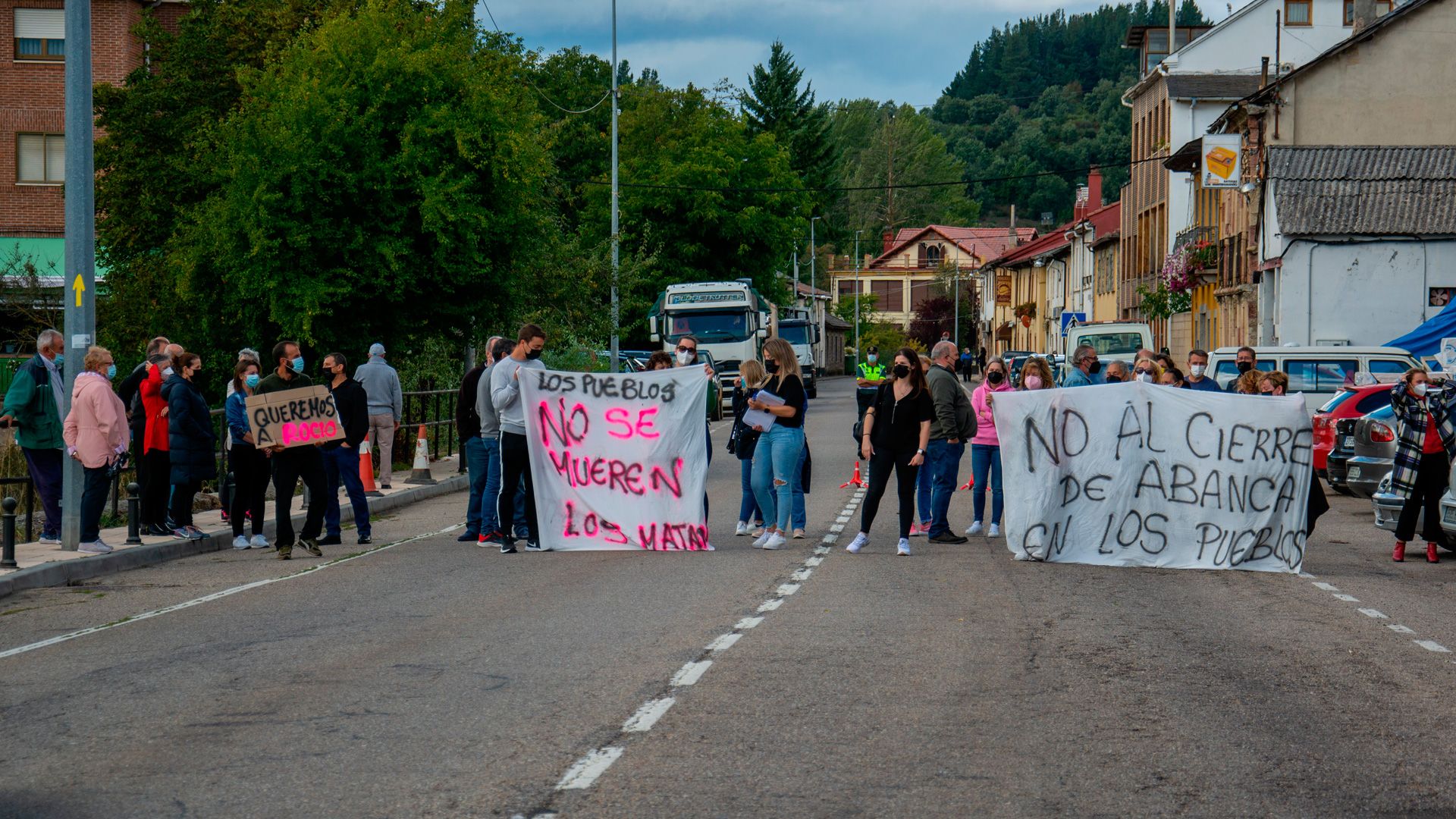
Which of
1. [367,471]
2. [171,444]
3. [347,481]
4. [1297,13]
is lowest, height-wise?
[367,471]

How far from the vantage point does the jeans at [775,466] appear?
14.0 m

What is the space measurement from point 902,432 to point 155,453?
6839mm

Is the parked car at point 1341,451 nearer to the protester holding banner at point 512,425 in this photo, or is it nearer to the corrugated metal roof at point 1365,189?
the protester holding banner at point 512,425

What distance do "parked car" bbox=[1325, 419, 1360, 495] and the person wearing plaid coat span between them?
4441 millimetres

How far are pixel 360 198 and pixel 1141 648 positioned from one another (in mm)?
17088

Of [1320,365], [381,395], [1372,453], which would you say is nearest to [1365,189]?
[1320,365]

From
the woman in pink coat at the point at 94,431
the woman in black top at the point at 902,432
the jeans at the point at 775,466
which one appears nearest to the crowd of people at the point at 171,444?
the woman in pink coat at the point at 94,431

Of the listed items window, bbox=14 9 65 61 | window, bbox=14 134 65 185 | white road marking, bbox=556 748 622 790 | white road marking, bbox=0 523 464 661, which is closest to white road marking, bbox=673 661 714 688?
white road marking, bbox=556 748 622 790

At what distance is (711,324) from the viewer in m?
45.3

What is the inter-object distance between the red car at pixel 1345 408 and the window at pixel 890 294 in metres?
119

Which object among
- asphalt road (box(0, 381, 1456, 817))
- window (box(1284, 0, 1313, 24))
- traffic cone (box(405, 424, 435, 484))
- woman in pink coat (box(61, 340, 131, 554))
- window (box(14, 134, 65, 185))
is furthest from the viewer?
window (box(1284, 0, 1313, 24))

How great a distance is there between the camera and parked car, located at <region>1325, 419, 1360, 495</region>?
62.0 feet

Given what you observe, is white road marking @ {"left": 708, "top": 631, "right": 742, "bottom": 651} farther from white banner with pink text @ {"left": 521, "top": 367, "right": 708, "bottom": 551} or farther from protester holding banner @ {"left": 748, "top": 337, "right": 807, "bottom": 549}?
white banner with pink text @ {"left": 521, "top": 367, "right": 708, "bottom": 551}

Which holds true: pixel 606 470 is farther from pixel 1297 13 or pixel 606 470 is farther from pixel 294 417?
pixel 1297 13
